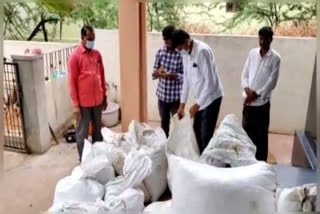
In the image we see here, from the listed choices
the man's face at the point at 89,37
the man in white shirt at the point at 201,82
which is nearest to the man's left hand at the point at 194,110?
the man in white shirt at the point at 201,82

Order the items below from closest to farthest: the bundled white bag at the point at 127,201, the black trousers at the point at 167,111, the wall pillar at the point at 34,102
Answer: the bundled white bag at the point at 127,201
the black trousers at the point at 167,111
the wall pillar at the point at 34,102

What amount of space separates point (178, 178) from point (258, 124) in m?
1.40

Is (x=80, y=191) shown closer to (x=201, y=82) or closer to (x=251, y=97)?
(x=201, y=82)

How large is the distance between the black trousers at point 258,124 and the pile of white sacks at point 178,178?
750 millimetres

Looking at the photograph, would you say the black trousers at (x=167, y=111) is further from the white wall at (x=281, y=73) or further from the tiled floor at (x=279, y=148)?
the white wall at (x=281, y=73)

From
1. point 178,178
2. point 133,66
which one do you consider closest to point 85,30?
point 133,66

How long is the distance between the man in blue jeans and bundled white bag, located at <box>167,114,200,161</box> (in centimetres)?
79

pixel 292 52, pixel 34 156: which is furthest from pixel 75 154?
pixel 292 52

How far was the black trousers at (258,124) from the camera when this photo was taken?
2533 millimetres

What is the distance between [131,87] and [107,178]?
1.26 m

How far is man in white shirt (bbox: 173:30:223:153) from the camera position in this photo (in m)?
2.22

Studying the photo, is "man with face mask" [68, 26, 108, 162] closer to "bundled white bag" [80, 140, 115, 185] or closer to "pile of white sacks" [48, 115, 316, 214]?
"pile of white sacks" [48, 115, 316, 214]

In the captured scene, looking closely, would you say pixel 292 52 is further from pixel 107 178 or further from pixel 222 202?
pixel 222 202

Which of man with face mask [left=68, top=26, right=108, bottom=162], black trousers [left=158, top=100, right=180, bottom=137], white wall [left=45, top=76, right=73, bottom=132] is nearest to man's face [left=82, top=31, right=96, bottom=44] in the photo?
man with face mask [left=68, top=26, right=108, bottom=162]
